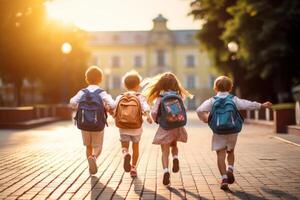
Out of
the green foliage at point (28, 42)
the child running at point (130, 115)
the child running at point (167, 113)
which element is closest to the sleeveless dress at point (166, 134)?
the child running at point (167, 113)

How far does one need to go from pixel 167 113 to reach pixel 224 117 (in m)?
0.78

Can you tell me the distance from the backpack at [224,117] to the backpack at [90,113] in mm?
1810

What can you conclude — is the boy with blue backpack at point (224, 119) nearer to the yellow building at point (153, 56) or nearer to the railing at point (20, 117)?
the railing at point (20, 117)

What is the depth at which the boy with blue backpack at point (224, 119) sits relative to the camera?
7.63m

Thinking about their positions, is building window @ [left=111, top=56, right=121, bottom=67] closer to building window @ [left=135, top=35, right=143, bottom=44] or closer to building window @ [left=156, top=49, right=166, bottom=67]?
building window @ [left=135, top=35, right=143, bottom=44]

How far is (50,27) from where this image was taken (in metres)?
44.7

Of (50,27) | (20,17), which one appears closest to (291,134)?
(20,17)

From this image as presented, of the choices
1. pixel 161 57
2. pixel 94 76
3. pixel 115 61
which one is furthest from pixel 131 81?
pixel 115 61

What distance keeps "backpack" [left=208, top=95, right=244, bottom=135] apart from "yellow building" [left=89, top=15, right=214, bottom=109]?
275ft

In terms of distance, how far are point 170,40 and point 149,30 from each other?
3.72 meters

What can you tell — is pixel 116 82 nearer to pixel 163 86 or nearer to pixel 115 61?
pixel 115 61

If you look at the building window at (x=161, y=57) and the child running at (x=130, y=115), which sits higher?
the building window at (x=161, y=57)

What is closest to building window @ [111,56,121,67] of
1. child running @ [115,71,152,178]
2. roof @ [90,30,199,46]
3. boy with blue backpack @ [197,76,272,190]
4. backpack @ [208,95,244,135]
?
roof @ [90,30,199,46]

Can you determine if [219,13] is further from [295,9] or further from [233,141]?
[233,141]
